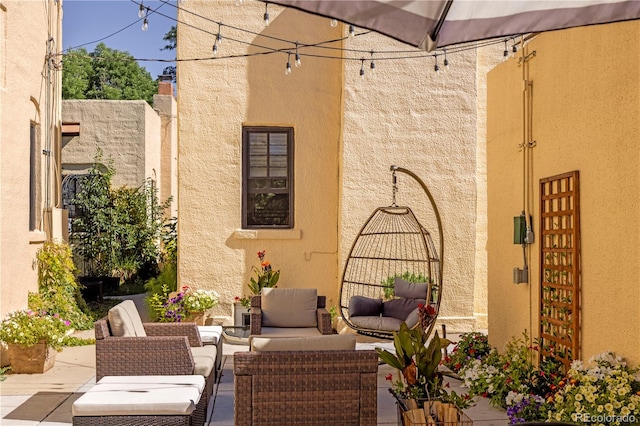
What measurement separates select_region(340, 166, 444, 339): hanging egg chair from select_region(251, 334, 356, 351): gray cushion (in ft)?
11.0

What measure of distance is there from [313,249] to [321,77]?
2379 mm

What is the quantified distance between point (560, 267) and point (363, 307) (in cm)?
330

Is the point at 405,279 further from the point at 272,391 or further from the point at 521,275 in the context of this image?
the point at 272,391

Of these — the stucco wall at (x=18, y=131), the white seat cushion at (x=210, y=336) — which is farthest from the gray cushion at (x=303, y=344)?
the stucco wall at (x=18, y=131)

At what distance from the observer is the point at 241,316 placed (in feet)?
33.1

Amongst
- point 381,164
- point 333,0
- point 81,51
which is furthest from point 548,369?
point 81,51

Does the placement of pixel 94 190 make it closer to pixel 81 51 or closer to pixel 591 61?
pixel 591 61

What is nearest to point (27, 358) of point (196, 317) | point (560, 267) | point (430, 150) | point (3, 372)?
point (3, 372)

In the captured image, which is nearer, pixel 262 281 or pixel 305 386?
pixel 305 386

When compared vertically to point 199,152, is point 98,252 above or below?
below

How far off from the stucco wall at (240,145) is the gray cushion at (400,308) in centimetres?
184

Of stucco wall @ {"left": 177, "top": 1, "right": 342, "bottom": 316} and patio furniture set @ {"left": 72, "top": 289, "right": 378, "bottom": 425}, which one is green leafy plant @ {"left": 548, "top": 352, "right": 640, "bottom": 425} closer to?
patio furniture set @ {"left": 72, "top": 289, "right": 378, "bottom": 425}

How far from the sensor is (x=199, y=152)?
10297mm

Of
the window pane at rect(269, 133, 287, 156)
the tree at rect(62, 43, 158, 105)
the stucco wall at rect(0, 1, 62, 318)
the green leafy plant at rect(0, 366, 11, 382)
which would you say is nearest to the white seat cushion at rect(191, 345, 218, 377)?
the green leafy plant at rect(0, 366, 11, 382)
